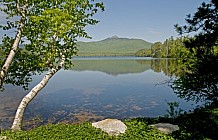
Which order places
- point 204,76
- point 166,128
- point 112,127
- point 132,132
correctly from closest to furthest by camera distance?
point 132,132
point 112,127
point 166,128
point 204,76

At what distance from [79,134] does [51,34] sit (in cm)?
513

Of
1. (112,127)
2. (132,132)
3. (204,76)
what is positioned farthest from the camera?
(204,76)

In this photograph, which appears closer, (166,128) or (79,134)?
(79,134)

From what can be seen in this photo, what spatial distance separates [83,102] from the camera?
109 feet

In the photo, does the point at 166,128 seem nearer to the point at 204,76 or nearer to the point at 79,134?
the point at 204,76

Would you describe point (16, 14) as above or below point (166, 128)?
above

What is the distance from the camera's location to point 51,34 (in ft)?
44.2

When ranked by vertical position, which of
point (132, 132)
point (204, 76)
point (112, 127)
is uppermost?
point (204, 76)

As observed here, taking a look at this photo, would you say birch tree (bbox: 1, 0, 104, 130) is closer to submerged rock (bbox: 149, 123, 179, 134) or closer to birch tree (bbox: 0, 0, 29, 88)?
birch tree (bbox: 0, 0, 29, 88)

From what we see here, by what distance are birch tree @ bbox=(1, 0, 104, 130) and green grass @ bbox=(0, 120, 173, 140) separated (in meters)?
2.04

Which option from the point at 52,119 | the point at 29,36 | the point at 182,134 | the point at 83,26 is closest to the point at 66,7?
the point at 83,26

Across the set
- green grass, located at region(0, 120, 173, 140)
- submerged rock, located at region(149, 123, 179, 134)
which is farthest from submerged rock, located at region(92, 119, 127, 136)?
submerged rock, located at region(149, 123, 179, 134)

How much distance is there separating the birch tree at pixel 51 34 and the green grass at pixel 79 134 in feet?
6.69

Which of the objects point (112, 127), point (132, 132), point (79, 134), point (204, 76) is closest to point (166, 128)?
point (132, 132)
